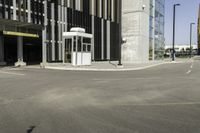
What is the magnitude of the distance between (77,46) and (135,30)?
Answer: 15.3 meters

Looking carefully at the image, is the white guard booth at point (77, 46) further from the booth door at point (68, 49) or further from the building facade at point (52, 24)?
the building facade at point (52, 24)

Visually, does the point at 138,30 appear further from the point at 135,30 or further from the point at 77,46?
the point at 77,46

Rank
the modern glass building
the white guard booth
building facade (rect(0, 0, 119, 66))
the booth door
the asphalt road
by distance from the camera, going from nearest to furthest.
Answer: the asphalt road
building facade (rect(0, 0, 119, 66))
the white guard booth
the booth door
the modern glass building

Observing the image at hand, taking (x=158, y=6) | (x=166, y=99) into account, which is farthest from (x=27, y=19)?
(x=158, y=6)

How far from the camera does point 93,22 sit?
39000 mm

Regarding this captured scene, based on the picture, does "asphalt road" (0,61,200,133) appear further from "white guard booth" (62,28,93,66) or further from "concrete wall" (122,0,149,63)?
"concrete wall" (122,0,149,63)

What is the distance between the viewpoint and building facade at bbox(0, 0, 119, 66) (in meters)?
26.3

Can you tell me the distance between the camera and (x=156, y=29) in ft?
157

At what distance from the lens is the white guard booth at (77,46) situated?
27219mm

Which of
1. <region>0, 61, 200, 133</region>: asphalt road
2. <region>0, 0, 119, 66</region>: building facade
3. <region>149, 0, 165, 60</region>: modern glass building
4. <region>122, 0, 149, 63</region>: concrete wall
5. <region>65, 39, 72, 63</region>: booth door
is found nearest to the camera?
<region>0, 61, 200, 133</region>: asphalt road

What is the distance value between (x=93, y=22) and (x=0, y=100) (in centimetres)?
3056

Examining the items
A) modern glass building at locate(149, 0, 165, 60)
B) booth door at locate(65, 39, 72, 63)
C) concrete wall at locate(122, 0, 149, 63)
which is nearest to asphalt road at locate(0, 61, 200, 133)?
booth door at locate(65, 39, 72, 63)

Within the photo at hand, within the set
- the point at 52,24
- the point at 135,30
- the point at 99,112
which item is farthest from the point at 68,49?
the point at 99,112

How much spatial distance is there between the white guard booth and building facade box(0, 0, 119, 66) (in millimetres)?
2405
